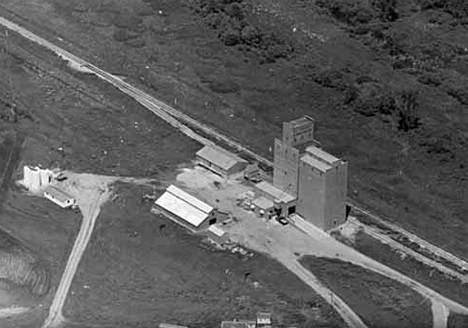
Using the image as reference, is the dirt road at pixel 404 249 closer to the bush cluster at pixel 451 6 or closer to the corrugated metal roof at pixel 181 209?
the corrugated metal roof at pixel 181 209

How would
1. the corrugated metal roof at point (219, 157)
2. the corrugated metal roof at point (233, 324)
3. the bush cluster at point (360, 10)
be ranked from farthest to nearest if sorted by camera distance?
1. the bush cluster at point (360, 10)
2. the corrugated metal roof at point (219, 157)
3. the corrugated metal roof at point (233, 324)

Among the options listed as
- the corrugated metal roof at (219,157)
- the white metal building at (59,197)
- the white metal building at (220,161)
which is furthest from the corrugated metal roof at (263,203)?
the white metal building at (59,197)

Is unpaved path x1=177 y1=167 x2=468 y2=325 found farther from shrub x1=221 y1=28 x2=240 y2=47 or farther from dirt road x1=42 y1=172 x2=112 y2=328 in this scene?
shrub x1=221 y1=28 x2=240 y2=47

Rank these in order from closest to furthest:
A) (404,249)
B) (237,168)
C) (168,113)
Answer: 1. (404,249)
2. (237,168)
3. (168,113)

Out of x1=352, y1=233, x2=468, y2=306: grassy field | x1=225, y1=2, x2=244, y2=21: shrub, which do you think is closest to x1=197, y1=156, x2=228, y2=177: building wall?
x1=352, y1=233, x2=468, y2=306: grassy field

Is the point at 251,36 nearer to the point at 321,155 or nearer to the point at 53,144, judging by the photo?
the point at 53,144

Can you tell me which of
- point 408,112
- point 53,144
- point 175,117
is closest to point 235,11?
point 175,117
